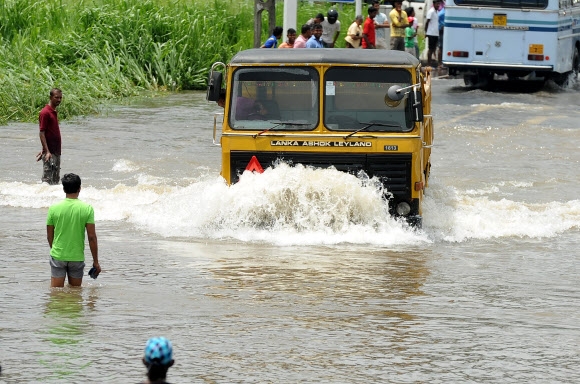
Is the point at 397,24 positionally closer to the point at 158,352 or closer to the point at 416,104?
the point at 416,104

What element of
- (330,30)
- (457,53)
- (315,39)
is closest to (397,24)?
(457,53)

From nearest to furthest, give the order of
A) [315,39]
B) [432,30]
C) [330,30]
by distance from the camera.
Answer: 1. [315,39]
2. [330,30]
3. [432,30]

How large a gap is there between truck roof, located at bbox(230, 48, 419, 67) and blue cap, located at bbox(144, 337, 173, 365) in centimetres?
816

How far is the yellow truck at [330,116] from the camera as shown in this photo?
12531 millimetres

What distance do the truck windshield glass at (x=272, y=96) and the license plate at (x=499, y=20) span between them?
52.6ft

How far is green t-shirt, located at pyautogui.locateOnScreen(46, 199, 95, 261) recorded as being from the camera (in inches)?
371

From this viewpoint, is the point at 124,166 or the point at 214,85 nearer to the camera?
the point at 214,85

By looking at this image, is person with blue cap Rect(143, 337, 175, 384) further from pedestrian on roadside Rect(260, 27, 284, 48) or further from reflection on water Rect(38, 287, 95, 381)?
pedestrian on roadside Rect(260, 27, 284, 48)

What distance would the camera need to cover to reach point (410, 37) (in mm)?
31875

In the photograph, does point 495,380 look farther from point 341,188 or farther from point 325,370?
point 341,188

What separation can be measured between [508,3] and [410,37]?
4463 millimetres

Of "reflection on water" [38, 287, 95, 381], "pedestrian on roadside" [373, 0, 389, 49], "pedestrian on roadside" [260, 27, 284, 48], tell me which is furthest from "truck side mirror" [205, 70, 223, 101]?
"pedestrian on roadside" [373, 0, 389, 49]

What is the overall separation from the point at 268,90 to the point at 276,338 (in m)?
4.53

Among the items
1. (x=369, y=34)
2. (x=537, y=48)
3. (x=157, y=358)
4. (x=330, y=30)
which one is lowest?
(x=537, y=48)
